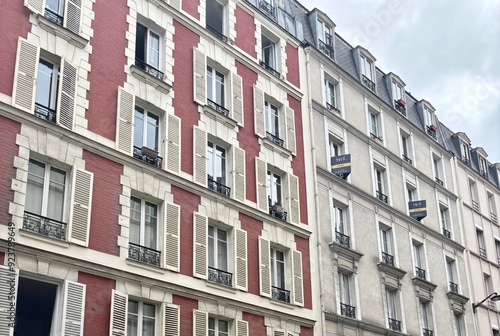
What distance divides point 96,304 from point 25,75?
620 cm

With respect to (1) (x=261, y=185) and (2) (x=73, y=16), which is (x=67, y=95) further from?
(1) (x=261, y=185)

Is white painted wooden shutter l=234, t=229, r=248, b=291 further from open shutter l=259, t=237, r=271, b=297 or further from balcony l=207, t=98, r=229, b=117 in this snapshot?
balcony l=207, t=98, r=229, b=117

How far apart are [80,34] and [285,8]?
1277 cm

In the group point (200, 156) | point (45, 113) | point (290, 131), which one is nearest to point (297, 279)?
point (200, 156)

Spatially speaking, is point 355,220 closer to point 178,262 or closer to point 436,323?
point 436,323

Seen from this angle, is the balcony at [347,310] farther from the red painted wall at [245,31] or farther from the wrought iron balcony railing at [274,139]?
the red painted wall at [245,31]

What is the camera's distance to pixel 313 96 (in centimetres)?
3000

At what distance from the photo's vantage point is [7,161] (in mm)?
17516

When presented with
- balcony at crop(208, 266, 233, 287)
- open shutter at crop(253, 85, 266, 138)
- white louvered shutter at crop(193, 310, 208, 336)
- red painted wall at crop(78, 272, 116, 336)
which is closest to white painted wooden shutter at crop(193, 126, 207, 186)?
balcony at crop(208, 266, 233, 287)

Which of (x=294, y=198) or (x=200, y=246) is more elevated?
(x=294, y=198)

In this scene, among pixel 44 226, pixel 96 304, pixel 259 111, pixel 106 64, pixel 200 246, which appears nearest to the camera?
pixel 44 226

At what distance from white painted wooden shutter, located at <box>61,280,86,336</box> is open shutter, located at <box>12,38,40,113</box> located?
15.3ft

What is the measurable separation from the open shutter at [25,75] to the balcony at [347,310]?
46.8 ft

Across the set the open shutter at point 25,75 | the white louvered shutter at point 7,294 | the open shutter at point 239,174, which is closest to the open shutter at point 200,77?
the open shutter at point 239,174
